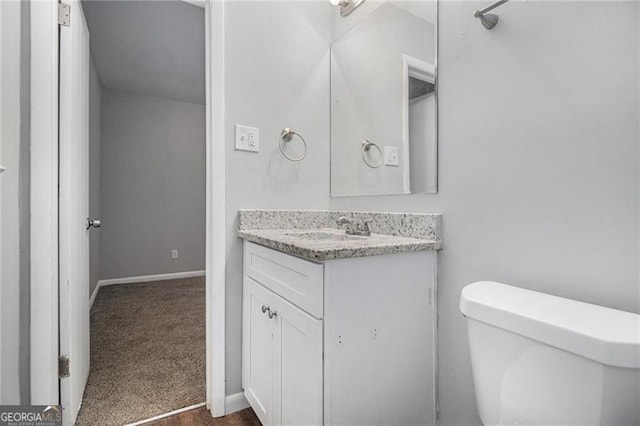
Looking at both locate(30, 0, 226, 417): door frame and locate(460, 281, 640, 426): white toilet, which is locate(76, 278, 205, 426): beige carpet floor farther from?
locate(460, 281, 640, 426): white toilet

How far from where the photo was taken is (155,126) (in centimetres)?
394

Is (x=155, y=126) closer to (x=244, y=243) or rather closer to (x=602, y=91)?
(x=244, y=243)

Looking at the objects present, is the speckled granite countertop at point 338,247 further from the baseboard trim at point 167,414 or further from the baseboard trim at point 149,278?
the baseboard trim at point 149,278

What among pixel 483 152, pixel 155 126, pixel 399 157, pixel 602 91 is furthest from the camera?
pixel 155 126

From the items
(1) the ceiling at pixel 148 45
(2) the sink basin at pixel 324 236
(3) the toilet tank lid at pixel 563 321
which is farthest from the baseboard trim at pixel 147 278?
(3) the toilet tank lid at pixel 563 321

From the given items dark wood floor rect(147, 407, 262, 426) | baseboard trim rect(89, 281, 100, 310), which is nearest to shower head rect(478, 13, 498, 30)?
dark wood floor rect(147, 407, 262, 426)

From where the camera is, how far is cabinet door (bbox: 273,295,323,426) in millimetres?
911

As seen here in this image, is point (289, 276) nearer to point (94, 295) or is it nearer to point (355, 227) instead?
point (355, 227)

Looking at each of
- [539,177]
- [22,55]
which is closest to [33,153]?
[22,55]

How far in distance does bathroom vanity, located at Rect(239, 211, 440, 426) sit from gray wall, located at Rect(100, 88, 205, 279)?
326 cm

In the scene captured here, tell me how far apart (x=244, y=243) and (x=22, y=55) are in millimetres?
1016

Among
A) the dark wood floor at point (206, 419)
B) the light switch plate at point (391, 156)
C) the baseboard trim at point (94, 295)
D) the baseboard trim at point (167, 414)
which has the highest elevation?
Answer: the light switch plate at point (391, 156)

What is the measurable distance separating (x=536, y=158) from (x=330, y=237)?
0.84m

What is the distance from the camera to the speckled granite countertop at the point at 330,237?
941mm
